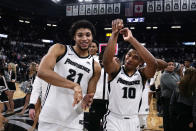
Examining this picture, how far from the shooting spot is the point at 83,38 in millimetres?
2555

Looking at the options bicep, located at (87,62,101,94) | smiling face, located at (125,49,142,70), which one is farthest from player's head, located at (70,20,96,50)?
smiling face, located at (125,49,142,70)

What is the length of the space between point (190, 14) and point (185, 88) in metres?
21.6

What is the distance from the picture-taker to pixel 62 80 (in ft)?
6.89

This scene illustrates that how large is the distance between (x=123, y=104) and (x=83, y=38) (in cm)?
96

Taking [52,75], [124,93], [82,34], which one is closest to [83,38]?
[82,34]

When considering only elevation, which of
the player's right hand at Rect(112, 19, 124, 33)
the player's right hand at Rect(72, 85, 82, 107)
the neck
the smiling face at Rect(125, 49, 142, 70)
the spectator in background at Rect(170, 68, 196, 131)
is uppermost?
the player's right hand at Rect(112, 19, 124, 33)

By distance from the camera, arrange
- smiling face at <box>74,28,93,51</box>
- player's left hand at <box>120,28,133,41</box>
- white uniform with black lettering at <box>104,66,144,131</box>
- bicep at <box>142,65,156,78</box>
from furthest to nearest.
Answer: bicep at <box>142,65,156,78</box>
white uniform with black lettering at <box>104,66,144,131</box>
player's left hand at <box>120,28,133,41</box>
smiling face at <box>74,28,93,51</box>

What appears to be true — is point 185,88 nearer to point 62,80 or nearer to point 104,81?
point 104,81

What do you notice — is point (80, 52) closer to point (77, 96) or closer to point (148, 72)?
point (77, 96)

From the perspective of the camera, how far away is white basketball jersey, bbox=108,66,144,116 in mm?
2781

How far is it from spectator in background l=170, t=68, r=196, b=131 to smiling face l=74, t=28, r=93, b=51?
2.30m

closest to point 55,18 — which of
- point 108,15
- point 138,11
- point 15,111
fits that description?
point 108,15

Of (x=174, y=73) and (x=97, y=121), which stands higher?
(x=174, y=73)

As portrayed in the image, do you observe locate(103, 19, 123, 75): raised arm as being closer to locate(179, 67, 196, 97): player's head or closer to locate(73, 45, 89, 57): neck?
locate(73, 45, 89, 57): neck
